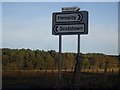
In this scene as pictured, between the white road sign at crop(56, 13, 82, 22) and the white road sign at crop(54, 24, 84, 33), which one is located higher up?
the white road sign at crop(56, 13, 82, 22)

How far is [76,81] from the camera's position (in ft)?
47.1

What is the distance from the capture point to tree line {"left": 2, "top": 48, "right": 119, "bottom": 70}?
973 inches

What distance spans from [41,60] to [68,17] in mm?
18779

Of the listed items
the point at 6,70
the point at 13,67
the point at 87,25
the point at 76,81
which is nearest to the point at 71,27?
the point at 87,25

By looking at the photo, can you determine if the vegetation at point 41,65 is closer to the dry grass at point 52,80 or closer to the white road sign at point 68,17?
the dry grass at point 52,80

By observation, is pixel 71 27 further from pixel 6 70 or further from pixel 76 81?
pixel 6 70

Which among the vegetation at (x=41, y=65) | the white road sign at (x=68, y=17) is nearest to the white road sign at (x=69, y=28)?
the white road sign at (x=68, y=17)

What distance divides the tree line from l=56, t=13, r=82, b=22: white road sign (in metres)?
8.87

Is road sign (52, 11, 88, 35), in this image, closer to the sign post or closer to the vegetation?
the sign post

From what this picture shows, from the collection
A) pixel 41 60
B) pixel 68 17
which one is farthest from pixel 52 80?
pixel 41 60

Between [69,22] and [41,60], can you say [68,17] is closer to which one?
[69,22]

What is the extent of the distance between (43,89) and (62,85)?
2.37 feet

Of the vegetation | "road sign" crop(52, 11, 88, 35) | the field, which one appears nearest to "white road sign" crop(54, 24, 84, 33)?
"road sign" crop(52, 11, 88, 35)

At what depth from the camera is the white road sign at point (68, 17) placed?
13.9 m
